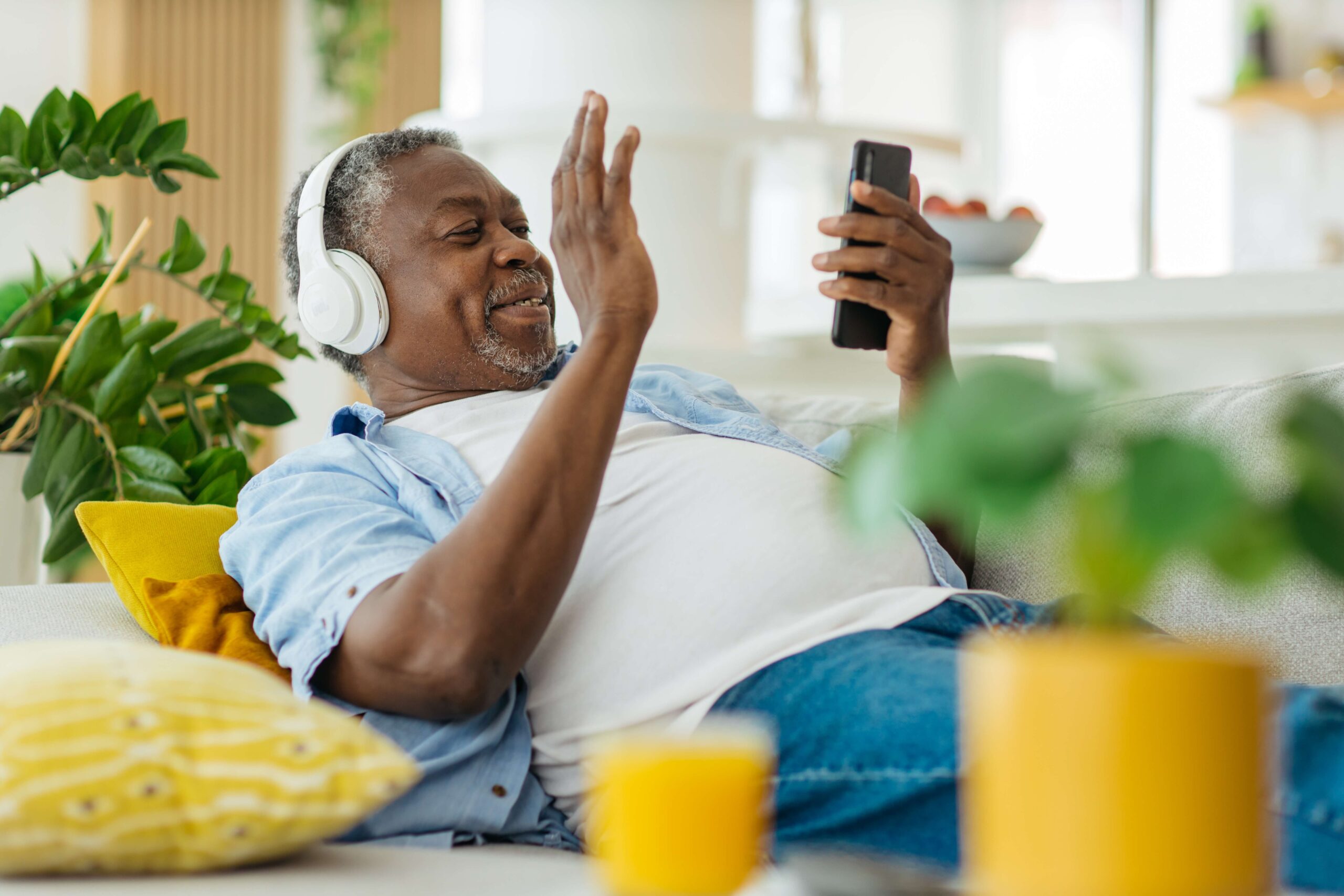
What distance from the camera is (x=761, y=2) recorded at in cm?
571

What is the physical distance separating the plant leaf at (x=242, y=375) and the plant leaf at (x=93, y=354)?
0.21 metres

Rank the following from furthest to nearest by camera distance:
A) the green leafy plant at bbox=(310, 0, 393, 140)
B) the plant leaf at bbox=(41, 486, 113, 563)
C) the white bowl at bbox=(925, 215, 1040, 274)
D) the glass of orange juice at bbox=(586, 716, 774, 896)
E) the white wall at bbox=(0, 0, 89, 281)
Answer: the green leafy plant at bbox=(310, 0, 393, 140) → the white wall at bbox=(0, 0, 89, 281) → the white bowl at bbox=(925, 215, 1040, 274) → the plant leaf at bbox=(41, 486, 113, 563) → the glass of orange juice at bbox=(586, 716, 774, 896)

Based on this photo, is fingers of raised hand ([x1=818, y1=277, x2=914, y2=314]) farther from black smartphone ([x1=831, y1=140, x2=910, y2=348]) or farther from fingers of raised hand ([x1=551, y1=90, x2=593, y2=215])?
fingers of raised hand ([x1=551, y1=90, x2=593, y2=215])

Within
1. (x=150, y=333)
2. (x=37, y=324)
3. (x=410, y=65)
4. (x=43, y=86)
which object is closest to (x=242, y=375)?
(x=150, y=333)

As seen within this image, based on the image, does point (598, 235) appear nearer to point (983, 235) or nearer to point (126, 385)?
point (126, 385)

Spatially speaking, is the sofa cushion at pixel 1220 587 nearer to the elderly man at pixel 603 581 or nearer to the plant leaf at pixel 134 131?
the elderly man at pixel 603 581

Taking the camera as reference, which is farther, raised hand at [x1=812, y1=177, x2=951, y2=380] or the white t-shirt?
raised hand at [x1=812, y1=177, x2=951, y2=380]

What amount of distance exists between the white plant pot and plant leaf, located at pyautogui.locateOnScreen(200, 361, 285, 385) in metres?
0.28

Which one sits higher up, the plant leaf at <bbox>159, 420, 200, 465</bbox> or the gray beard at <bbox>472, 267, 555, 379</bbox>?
the gray beard at <bbox>472, 267, 555, 379</bbox>

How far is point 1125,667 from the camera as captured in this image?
1.51 feet

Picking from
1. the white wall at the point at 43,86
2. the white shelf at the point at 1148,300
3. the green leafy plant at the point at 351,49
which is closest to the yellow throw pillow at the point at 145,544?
the white shelf at the point at 1148,300

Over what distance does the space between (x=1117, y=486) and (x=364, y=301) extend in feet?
3.75

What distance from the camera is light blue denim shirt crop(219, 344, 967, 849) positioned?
1.08 metres

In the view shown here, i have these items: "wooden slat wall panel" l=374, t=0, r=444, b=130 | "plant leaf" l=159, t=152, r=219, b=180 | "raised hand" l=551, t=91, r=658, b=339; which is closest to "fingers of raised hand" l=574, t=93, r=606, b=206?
"raised hand" l=551, t=91, r=658, b=339
